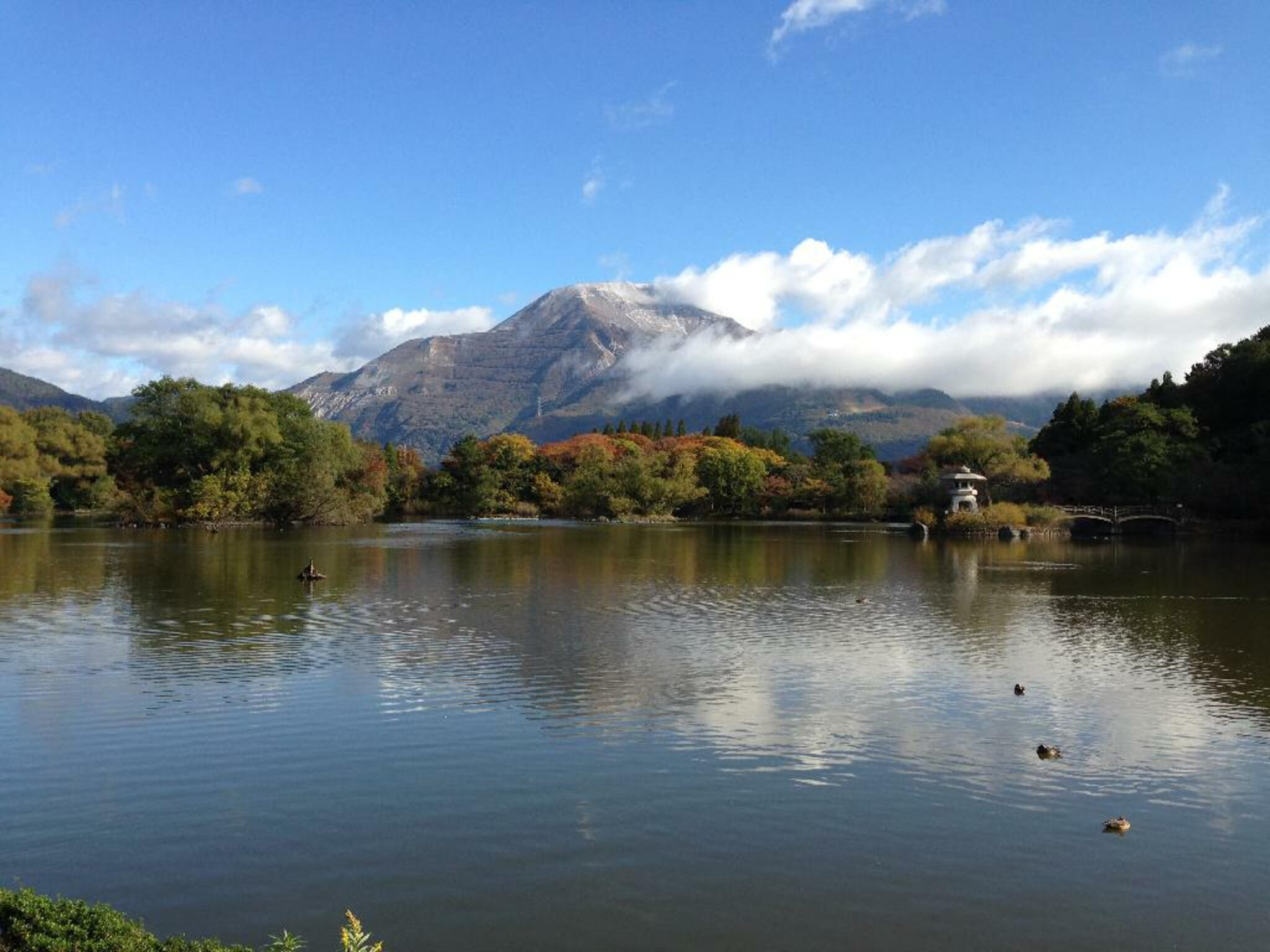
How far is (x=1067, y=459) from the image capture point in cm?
9394

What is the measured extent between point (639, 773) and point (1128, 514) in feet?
264

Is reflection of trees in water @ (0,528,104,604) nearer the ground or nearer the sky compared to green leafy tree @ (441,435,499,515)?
nearer the ground

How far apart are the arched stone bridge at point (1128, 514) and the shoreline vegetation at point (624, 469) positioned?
99 centimetres

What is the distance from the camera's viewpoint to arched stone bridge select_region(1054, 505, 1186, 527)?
80.5 meters

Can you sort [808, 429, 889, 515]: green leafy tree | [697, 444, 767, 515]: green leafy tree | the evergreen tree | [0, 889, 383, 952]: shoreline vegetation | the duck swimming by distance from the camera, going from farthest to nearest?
1. the evergreen tree
2. [697, 444, 767, 515]: green leafy tree
3. [808, 429, 889, 515]: green leafy tree
4. the duck swimming
5. [0, 889, 383, 952]: shoreline vegetation

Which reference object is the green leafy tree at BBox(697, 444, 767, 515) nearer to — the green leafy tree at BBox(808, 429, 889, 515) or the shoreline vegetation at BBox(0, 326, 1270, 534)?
the shoreline vegetation at BBox(0, 326, 1270, 534)

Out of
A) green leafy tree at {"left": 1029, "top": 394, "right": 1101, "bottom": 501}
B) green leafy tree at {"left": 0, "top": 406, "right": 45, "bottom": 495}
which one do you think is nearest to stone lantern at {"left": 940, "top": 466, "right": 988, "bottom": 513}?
green leafy tree at {"left": 1029, "top": 394, "right": 1101, "bottom": 501}

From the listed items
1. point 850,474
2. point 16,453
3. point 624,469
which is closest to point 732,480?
point 850,474

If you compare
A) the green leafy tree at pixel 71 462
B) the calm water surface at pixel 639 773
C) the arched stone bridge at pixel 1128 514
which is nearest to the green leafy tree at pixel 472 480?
the green leafy tree at pixel 71 462

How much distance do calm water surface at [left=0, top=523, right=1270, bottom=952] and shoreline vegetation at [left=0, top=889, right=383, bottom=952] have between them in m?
1.76

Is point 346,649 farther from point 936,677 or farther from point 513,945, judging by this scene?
point 513,945

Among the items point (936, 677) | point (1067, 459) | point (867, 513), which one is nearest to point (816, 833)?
point (936, 677)

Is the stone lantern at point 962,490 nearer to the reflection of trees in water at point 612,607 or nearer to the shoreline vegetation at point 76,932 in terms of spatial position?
the reflection of trees in water at point 612,607

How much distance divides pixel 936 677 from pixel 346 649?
1291 centimetres
